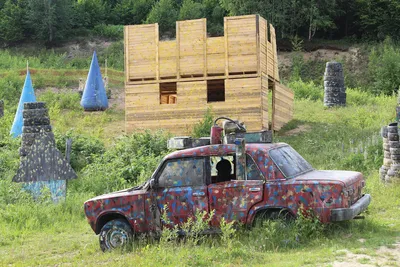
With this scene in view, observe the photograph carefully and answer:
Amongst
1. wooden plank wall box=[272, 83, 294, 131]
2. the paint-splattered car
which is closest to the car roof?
the paint-splattered car

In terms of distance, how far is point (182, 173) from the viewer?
9914mm

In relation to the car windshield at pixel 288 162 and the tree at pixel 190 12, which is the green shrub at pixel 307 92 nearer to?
the tree at pixel 190 12

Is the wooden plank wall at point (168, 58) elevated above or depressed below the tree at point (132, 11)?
below

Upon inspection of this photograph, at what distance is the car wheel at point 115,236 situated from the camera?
995 centimetres

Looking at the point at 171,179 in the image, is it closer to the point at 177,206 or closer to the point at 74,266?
the point at 177,206

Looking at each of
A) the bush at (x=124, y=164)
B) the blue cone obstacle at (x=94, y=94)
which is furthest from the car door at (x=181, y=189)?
Result: the blue cone obstacle at (x=94, y=94)

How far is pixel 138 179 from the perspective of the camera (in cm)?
1648

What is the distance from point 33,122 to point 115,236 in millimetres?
9432

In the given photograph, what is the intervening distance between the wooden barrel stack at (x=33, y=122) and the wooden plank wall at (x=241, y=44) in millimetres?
7028

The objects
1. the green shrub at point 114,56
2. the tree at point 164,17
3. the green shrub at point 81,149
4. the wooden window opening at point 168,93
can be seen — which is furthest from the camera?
the tree at point 164,17

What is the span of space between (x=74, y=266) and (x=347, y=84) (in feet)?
127

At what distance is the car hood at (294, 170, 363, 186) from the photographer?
906 centimetres

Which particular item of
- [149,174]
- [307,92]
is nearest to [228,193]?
[149,174]

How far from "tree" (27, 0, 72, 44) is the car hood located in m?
49.6
